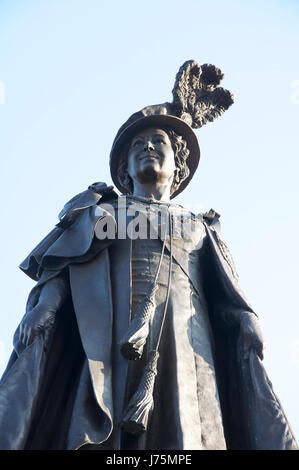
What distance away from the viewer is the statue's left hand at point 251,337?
7477 mm

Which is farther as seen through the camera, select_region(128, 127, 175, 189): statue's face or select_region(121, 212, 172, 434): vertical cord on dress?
select_region(128, 127, 175, 189): statue's face

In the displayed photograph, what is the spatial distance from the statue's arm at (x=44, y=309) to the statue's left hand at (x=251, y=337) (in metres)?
1.67

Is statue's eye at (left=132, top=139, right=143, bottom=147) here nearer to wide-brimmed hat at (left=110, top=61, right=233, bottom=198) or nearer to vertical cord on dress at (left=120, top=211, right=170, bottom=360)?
wide-brimmed hat at (left=110, top=61, right=233, bottom=198)

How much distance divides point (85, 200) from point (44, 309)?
5.07 ft

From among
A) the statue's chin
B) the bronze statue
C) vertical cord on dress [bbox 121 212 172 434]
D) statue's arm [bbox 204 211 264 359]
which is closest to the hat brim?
the bronze statue

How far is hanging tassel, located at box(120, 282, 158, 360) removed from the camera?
684cm

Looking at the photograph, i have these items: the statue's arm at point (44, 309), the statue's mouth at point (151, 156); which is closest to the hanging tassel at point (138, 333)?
the statue's arm at point (44, 309)

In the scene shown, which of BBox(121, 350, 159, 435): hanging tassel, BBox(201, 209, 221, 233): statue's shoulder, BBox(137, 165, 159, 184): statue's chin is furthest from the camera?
BBox(137, 165, 159, 184): statue's chin

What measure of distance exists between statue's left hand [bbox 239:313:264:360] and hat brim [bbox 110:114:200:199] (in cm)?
289

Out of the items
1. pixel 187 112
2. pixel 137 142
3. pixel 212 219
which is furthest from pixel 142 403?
pixel 187 112

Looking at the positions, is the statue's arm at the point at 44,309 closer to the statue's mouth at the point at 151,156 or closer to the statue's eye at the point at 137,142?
the statue's mouth at the point at 151,156

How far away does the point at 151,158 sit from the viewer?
9234mm

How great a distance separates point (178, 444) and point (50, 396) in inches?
52.2

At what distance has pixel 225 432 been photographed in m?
7.27
